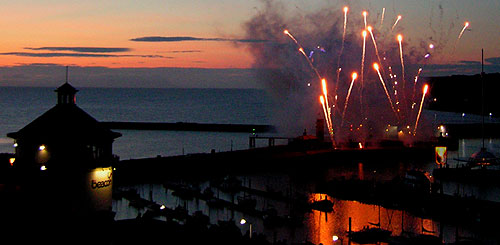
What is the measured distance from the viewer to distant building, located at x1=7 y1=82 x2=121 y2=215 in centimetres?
1020

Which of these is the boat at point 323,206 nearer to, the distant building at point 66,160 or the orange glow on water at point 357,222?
the orange glow on water at point 357,222

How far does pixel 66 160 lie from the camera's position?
1038 cm

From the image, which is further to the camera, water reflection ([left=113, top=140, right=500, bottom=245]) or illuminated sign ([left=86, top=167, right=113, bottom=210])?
water reflection ([left=113, top=140, right=500, bottom=245])

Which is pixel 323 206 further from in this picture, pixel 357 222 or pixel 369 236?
pixel 369 236

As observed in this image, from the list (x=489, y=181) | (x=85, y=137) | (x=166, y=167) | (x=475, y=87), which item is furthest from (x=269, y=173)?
(x=475, y=87)

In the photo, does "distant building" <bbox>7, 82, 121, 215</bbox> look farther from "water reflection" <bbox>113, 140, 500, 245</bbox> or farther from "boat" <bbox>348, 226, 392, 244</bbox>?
"boat" <bbox>348, 226, 392, 244</bbox>

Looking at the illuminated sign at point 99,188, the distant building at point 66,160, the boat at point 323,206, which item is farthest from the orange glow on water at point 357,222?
the distant building at point 66,160

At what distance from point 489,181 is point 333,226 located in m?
10.1

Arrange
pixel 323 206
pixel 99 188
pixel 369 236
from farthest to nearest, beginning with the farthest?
pixel 323 206
pixel 369 236
pixel 99 188

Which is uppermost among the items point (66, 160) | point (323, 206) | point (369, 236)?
point (66, 160)

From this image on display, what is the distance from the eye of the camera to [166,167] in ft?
83.3

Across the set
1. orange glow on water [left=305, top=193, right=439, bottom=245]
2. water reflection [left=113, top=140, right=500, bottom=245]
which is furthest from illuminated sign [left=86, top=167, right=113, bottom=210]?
orange glow on water [left=305, top=193, right=439, bottom=245]

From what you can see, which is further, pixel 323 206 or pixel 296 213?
pixel 323 206

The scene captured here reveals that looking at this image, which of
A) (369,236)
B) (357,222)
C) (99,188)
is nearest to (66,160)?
(99,188)
